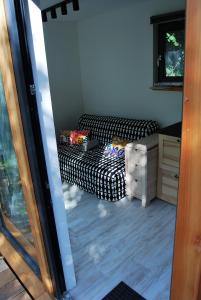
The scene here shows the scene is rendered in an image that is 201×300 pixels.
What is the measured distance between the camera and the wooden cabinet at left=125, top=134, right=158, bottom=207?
250 cm

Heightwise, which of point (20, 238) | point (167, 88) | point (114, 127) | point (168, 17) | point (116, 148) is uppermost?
point (168, 17)

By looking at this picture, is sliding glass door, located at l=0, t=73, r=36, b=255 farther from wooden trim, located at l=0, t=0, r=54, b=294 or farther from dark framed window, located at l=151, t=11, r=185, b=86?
dark framed window, located at l=151, t=11, r=185, b=86

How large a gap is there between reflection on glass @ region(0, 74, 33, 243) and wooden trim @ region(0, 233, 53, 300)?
0.17 meters

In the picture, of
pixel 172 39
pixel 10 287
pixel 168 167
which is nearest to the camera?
pixel 10 287

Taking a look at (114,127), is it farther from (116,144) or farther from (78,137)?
(78,137)

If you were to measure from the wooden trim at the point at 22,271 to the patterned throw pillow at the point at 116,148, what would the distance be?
160 centimetres


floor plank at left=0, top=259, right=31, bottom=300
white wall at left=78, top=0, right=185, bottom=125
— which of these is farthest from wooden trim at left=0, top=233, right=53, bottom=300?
white wall at left=78, top=0, right=185, bottom=125

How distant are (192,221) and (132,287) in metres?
1.43

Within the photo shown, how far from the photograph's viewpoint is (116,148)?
3.15 meters

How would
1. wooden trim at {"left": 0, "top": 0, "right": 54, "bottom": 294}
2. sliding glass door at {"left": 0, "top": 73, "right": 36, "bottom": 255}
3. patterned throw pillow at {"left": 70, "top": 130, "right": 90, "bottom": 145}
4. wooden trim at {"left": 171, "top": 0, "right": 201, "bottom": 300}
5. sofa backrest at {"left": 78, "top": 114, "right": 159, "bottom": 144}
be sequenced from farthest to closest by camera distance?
1. patterned throw pillow at {"left": 70, "top": 130, "right": 90, "bottom": 145}
2. sofa backrest at {"left": 78, "top": 114, "right": 159, "bottom": 144}
3. sliding glass door at {"left": 0, "top": 73, "right": 36, "bottom": 255}
4. wooden trim at {"left": 0, "top": 0, "right": 54, "bottom": 294}
5. wooden trim at {"left": 171, "top": 0, "right": 201, "bottom": 300}

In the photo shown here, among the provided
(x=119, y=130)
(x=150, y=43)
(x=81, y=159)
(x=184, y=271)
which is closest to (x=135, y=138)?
(x=119, y=130)

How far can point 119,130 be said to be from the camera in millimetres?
3336

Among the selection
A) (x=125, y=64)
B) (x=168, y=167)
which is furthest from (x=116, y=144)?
(x=125, y=64)

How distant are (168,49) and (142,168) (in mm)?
1445
